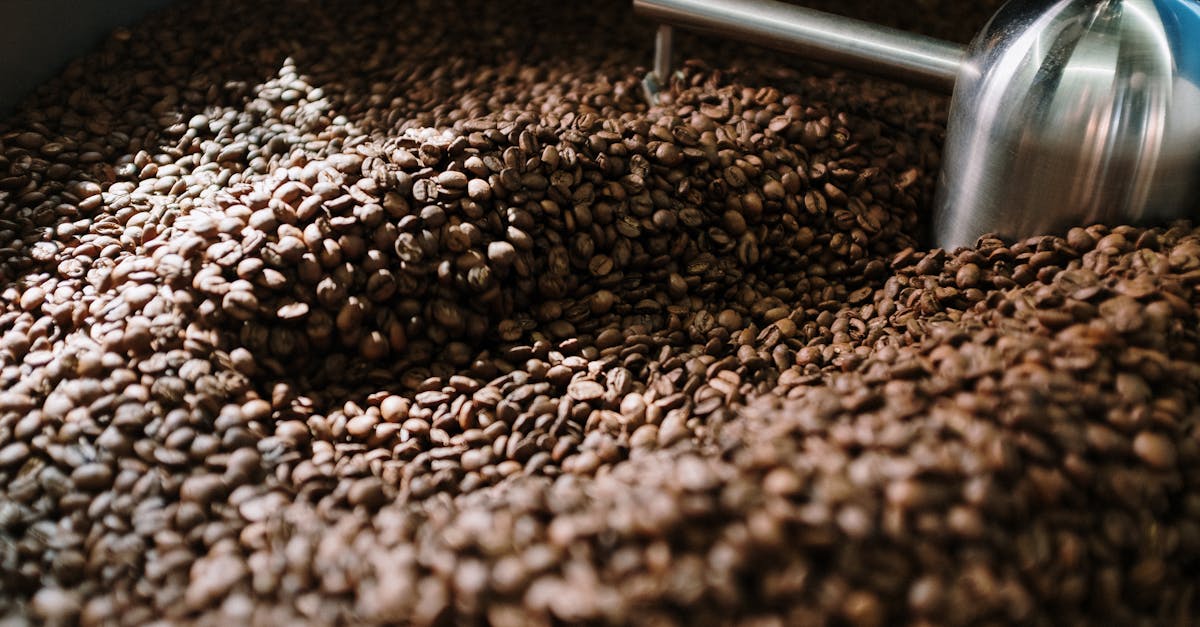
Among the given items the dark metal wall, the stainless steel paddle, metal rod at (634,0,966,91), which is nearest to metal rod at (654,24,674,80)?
metal rod at (634,0,966,91)

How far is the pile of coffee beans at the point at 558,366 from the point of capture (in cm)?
107

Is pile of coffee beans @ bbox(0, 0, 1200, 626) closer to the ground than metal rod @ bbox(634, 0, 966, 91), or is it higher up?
closer to the ground

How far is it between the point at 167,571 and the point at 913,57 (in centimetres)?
A: 180

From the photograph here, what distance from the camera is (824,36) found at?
81.4 inches

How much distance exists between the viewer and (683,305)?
1747 mm

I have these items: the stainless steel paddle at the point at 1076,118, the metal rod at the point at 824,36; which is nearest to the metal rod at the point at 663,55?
the metal rod at the point at 824,36

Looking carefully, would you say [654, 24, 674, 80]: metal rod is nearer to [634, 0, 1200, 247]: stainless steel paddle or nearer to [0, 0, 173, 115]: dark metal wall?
[634, 0, 1200, 247]: stainless steel paddle

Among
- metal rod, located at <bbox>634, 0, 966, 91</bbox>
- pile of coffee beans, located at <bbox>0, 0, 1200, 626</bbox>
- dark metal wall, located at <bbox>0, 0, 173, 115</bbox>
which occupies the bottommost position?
pile of coffee beans, located at <bbox>0, 0, 1200, 626</bbox>

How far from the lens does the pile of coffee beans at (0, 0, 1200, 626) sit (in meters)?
1.07

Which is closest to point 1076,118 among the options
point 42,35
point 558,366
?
point 558,366

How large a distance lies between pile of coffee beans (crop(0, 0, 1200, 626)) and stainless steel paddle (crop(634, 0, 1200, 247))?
9cm

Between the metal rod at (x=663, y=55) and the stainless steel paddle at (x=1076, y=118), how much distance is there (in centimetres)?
80

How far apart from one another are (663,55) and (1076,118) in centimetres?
110

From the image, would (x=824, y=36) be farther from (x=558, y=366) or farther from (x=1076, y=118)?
(x=558, y=366)
